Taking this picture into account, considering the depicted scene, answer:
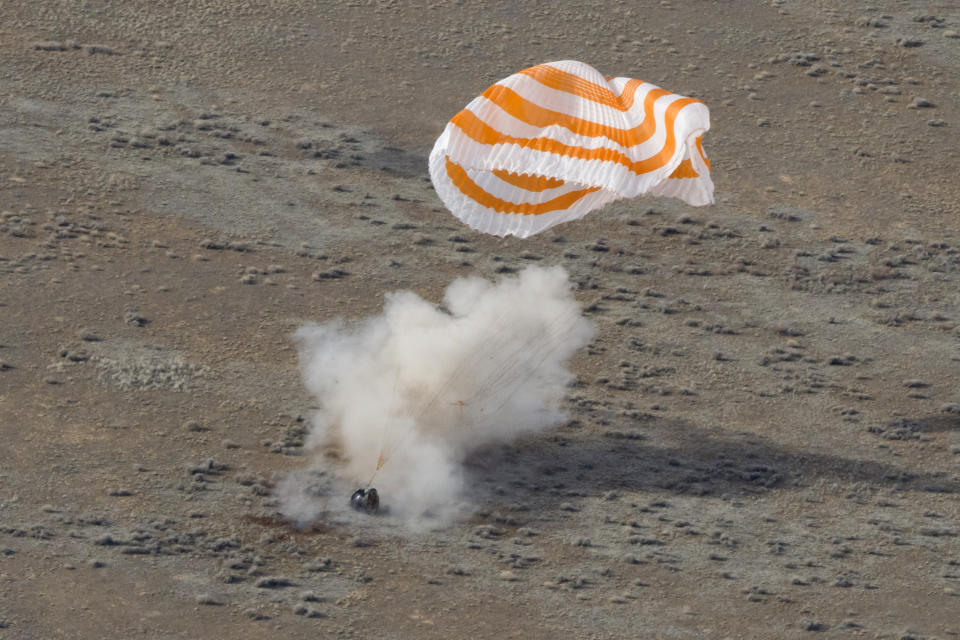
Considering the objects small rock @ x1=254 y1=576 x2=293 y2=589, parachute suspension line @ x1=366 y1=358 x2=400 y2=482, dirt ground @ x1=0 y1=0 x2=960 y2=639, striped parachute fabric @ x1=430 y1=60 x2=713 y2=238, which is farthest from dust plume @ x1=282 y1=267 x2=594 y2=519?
striped parachute fabric @ x1=430 y1=60 x2=713 y2=238

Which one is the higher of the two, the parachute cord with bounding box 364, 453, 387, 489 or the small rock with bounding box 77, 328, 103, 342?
the small rock with bounding box 77, 328, 103, 342

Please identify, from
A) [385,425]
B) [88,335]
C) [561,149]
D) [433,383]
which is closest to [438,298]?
[433,383]

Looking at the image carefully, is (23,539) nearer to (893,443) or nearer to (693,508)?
(693,508)

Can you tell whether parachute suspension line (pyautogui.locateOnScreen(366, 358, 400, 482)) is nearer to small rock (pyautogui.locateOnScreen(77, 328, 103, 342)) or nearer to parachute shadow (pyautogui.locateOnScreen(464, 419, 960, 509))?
parachute shadow (pyautogui.locateOnScreen(464, 419, 960, 509))

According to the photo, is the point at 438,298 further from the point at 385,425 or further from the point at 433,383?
the point at 385,425

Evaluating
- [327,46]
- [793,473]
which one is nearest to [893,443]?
[793,473]

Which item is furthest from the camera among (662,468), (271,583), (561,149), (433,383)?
(433,383)
